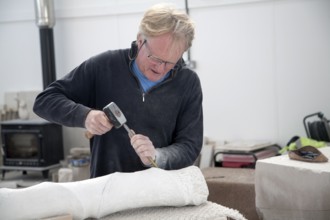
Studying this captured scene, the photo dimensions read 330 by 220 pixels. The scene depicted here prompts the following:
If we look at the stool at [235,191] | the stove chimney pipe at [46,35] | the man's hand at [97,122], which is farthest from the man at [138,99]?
the stove chimney pipe at [46,35]

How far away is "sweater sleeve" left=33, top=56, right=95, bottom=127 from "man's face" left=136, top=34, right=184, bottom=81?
0.22 m

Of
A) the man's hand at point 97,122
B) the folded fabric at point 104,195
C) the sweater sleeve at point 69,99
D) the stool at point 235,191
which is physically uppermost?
the sweater sleeve at point 69,99

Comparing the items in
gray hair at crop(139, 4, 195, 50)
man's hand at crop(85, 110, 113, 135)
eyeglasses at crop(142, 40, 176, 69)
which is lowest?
man's hand at crop(85, 110, 113, 135)

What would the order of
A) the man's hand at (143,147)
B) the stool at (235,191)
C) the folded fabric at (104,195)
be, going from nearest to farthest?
the folded fabric at (104,195) < the man's hand at (143,147) < the stool at (235,191)

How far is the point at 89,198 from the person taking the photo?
1.17 meters

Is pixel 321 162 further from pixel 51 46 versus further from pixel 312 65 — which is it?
pixel 51 46

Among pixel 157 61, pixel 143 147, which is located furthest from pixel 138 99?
pixel 143 147

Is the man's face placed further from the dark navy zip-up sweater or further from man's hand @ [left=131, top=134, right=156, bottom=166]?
man's hand @ [left=131, top=134, right=156, bottom=166]

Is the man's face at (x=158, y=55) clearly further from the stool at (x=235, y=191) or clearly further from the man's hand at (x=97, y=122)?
the stool at (x=235, y=191)

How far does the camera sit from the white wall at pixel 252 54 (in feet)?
12.2

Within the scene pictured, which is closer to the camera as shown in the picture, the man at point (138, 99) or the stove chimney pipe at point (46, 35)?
the man at point (138, 99)

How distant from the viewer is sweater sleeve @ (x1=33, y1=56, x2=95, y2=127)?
5.20 feet

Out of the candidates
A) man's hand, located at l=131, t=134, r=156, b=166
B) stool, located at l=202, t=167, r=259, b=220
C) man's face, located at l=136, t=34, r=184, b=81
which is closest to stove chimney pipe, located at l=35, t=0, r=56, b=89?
stool, located at l=202, t=167, r=259, b=220

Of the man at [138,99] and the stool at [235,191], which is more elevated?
the man at [138,99]
